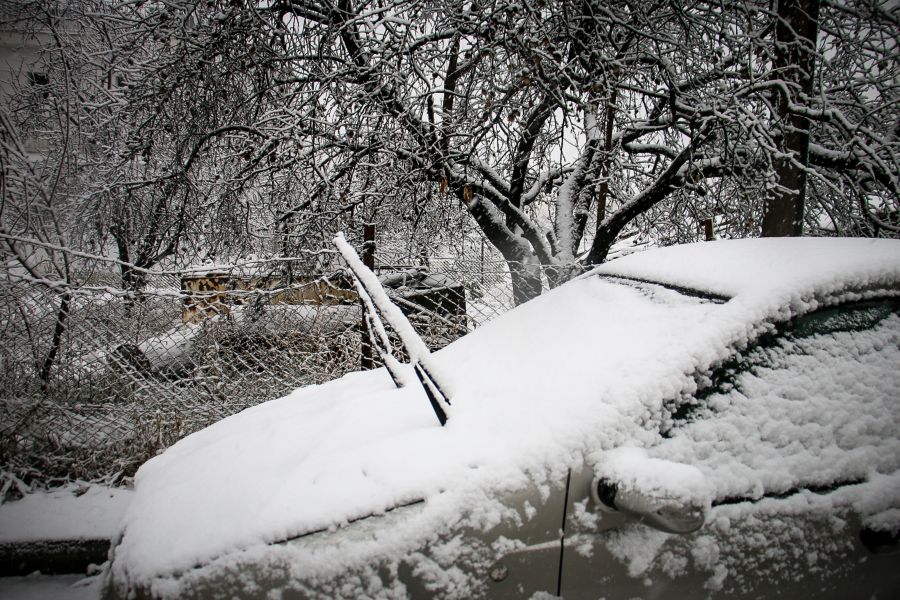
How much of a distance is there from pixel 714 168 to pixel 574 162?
2.00m

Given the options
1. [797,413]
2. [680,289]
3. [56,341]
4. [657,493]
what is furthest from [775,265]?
[56,341]

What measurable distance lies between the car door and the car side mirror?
48 millimetres

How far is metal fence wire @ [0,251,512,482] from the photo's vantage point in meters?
2.90

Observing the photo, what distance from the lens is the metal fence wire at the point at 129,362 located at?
114 inches

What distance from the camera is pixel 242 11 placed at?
4.64 metres

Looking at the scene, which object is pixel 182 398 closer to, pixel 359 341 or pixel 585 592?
pixel 359 341

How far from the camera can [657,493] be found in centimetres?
104

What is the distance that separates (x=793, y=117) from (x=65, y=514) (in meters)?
6.53

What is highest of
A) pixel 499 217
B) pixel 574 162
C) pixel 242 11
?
pixel 242 11

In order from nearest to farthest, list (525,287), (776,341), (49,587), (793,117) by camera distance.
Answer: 1. (776,341)
2. (49,587)
3. (793,117)
4. (525,287)

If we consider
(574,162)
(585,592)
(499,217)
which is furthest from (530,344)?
(574,162)

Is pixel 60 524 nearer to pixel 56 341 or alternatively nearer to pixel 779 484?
pixel 56 341

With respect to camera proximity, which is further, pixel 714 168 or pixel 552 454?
pixel 714 168

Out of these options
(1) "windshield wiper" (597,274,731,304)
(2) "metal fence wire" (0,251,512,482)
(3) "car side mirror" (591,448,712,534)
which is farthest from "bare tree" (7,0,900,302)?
(3) "car side mirror" (591,448,712,534)
